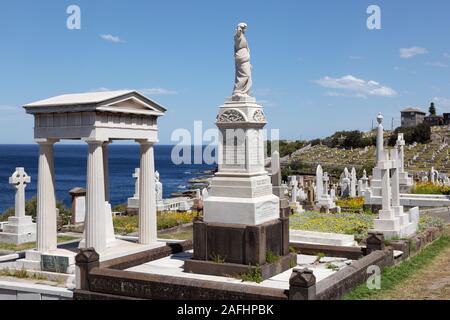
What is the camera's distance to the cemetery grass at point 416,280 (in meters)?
10.4

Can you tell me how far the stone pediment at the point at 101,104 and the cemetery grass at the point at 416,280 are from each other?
7.06 meters

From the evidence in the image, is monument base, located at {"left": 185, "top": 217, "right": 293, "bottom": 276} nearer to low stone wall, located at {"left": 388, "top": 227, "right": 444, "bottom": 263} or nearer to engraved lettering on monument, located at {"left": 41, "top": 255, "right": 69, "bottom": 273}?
engraved lettering on monument, located at {"left": 41, "top": 255, "right": 69, "bottom": 273}

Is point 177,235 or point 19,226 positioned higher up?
point 19,226

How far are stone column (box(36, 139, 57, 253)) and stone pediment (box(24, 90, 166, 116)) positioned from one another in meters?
0.92

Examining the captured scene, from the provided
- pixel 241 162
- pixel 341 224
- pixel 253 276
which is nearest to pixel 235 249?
pixel 253 276

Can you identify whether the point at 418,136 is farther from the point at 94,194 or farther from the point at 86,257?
the point at 86,257

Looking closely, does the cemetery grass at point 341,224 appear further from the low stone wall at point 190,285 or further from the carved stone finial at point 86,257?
the carved stone finial at point 86,257

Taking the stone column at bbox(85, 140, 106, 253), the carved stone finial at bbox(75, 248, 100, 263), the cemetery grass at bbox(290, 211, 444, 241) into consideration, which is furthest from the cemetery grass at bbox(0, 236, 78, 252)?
the cemetery grass at bbox(290, 211, 444, 241)

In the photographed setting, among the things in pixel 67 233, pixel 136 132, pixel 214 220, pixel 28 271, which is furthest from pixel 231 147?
pixel 67 233

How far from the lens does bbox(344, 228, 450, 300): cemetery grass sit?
10367mm

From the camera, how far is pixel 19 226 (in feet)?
61.2

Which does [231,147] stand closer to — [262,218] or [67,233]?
[262,218]

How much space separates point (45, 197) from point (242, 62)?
6062 millimetres
